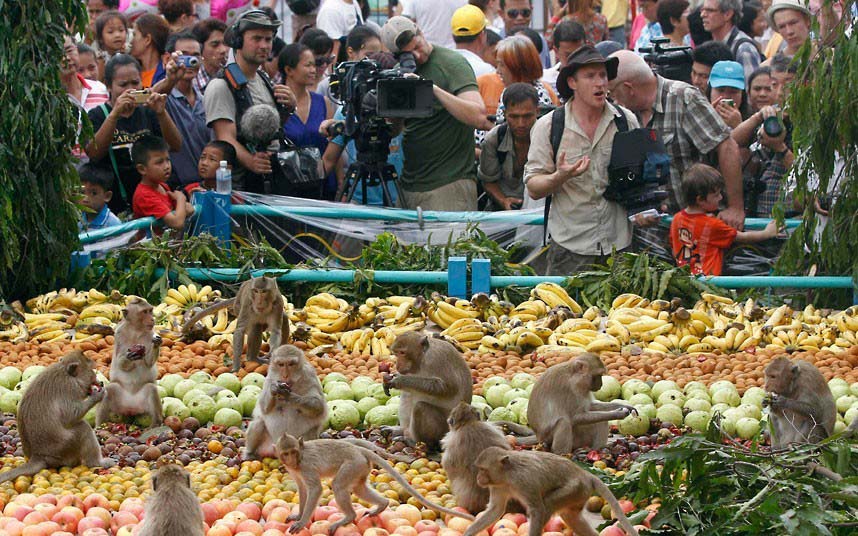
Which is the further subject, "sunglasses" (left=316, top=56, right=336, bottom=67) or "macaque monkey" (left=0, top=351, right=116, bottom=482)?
"sunglasses" (left=316, top=56, right=336, bottom=67)

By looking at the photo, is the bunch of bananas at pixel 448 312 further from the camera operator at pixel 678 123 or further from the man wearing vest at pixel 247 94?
the man wearing vest at pixel 247 94

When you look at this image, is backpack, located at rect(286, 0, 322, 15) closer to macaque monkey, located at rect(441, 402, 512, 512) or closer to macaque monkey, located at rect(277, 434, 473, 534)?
macaque monkey, located at rect(441, 402, 512, 512)

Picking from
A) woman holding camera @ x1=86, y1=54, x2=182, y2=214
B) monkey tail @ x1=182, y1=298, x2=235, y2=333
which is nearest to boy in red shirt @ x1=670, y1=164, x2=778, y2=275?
monkey tail @ x1=182, y1=298, x2=235, y2=333

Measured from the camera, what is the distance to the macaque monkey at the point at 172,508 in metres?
5.55

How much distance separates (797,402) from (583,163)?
13.6 feet

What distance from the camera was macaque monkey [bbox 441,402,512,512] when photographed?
6.68m

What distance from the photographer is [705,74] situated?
14023mm

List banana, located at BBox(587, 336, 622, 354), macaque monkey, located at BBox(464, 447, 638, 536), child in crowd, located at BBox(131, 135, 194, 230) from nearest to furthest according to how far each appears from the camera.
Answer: macaque monkey, located at BBox(464, 447, 638, 536) < banana, located at BBox(587, 336, 622, 354) < child in crowd, located at BBox(131, 135, 194, 230)

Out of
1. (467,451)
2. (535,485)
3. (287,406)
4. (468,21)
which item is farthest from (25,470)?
(468,21)

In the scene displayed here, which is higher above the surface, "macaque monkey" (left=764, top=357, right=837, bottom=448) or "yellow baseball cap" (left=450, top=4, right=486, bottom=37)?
"yellow baseball cap" (left=450, top=4, right=486, bottom=37)

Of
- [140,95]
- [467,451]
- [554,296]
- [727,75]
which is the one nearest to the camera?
[467,451]

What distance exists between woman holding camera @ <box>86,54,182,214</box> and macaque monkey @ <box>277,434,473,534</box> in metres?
6.29

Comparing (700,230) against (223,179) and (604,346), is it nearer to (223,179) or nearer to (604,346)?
(604,346)

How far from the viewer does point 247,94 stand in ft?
42.2
